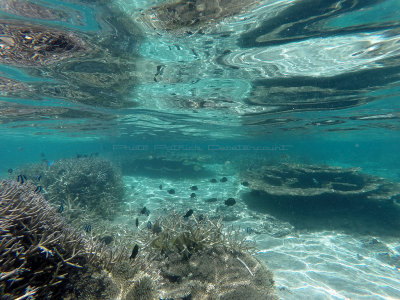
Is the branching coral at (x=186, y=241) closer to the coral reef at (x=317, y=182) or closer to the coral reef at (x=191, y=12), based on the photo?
the coral reef at (x=191, y=12)

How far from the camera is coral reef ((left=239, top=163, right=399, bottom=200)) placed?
12.8m

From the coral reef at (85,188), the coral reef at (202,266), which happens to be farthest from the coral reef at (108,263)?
the coral reef at (85,188)

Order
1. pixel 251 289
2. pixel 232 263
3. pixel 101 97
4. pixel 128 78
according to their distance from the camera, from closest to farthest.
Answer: pixel 251 289
pixel 232 263
pixel 128 78
pixel 101 97

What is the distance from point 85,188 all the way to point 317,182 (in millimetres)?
16254

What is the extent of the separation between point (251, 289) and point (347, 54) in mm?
10690

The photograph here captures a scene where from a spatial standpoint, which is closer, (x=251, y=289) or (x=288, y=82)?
(x=251, y=289)

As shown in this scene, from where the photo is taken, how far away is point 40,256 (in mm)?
2781

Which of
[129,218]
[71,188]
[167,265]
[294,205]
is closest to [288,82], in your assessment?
[294,205]

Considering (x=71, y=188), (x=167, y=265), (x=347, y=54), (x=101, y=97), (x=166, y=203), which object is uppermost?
(x=347, y=54)

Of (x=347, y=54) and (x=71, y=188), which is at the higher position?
(x=347, y=54)

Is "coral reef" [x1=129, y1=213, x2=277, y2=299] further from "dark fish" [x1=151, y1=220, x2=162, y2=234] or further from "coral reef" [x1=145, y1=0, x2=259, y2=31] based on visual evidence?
"coral reef" [x1=145, y1=0, x2=259, y2=31]

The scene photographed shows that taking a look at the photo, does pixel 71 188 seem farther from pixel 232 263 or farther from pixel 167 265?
pixel 232 263

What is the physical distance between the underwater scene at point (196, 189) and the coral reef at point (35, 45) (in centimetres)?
7

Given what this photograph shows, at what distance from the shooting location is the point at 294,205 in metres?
13.2
